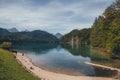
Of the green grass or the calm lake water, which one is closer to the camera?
the green grass

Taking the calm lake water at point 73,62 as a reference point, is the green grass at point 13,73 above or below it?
above

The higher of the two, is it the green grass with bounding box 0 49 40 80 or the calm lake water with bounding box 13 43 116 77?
the green grass with bounding box 0 49 40 80

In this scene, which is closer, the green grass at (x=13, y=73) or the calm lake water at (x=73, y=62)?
the green grass at (x=13, y=73)

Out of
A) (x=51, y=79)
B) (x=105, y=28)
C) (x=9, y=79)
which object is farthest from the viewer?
(x=105, y=28)

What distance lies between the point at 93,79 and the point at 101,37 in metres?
73.0

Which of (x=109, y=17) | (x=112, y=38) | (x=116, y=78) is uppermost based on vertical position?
(x=109, y=17)

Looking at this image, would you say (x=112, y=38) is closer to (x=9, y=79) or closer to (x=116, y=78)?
(x=116, y=78)

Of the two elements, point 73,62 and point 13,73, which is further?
point 73,62

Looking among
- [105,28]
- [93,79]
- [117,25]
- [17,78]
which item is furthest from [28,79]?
[105,28]

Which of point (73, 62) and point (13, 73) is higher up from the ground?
point (13, 73)

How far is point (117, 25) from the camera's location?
71.3 meters

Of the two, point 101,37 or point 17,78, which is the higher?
point 101,37

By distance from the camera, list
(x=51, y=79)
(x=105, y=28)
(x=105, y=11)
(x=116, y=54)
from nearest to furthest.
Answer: (x=51, y=79) < (x=116, y=54) < (x=105, y=11) < (x=105, y=28)

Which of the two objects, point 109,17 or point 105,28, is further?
point 105,28
